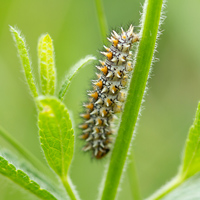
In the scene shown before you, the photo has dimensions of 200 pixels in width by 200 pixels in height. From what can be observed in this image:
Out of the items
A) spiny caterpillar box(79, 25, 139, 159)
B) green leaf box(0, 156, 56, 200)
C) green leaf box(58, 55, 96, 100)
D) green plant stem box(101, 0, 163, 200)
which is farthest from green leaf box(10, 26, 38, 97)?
spiny caterpillar box(79, 25, 139, 159)

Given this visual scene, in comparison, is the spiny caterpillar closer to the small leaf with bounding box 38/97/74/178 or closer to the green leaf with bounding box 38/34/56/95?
the green leaf with bounding box 38/34/56/95

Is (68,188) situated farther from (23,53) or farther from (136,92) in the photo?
(23,53)

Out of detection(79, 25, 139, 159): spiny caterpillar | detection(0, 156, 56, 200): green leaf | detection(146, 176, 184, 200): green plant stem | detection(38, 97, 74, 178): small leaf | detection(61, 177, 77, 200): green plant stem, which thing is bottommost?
detection(0, 156, 56, 200): green leaf

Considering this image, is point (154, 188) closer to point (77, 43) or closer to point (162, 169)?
point (162, 169)

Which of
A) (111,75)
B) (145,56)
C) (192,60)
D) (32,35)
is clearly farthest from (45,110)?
(192,60)

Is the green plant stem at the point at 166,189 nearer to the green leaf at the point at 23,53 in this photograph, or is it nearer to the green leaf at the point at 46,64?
the green leaf at the point at 46,64

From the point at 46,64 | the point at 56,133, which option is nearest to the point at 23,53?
the point at 46,64

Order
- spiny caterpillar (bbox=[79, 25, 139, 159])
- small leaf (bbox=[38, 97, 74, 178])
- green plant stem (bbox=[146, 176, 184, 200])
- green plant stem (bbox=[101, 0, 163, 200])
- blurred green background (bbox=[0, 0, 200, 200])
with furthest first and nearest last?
blurred green background (bbox=[0, 0, 200, 200])
spiny caterpillar (bbox=[79, 25, 139, 159])
green plant stem (bbox=[146, 176, 184, 200])
green plant stem (bbox=[101, 0, 163, 200])
small leaf (bbox=[38, 97, 74, 178])
